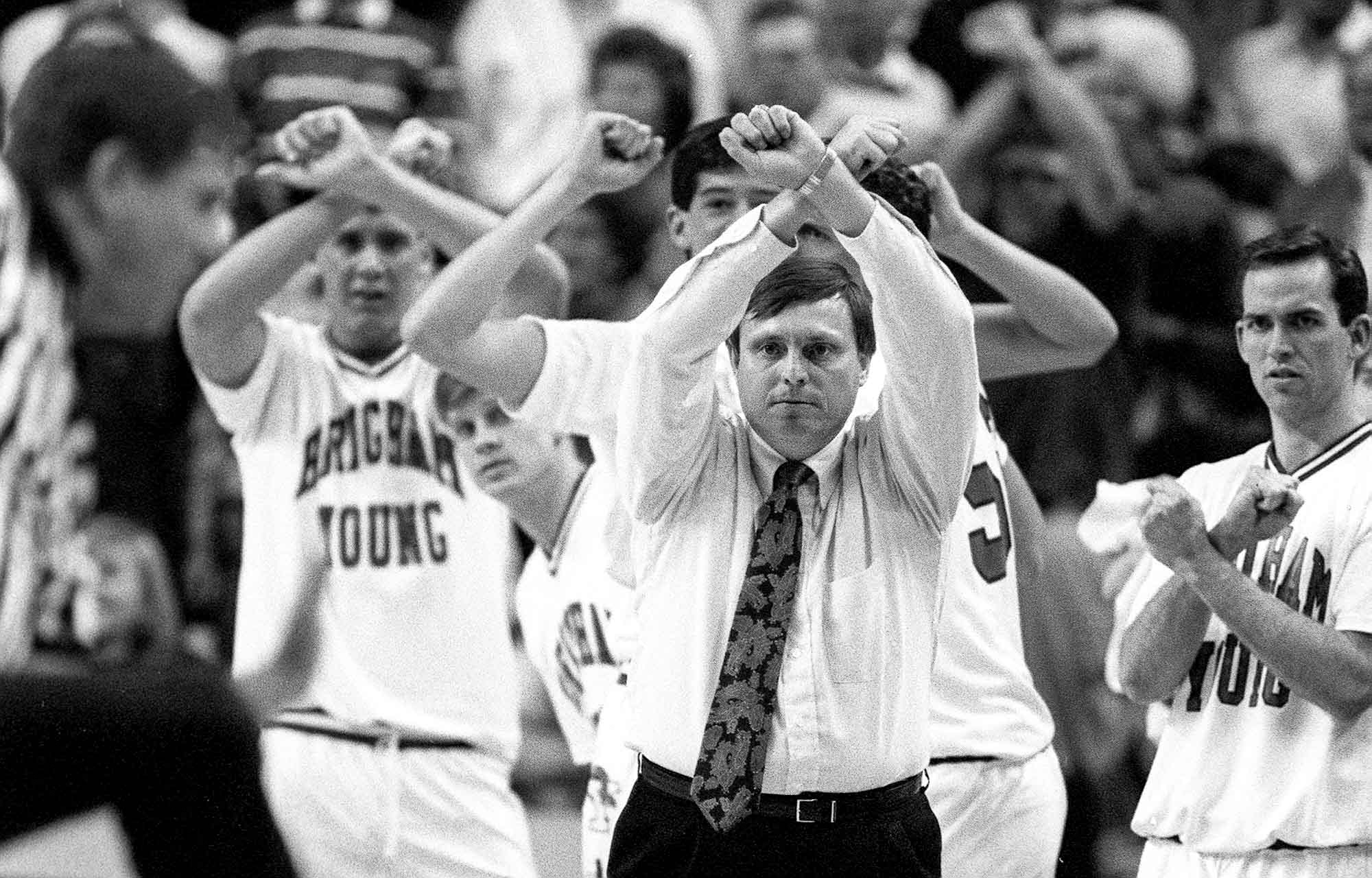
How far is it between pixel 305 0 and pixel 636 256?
1.35 meters

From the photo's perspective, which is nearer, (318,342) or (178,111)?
(318,342)

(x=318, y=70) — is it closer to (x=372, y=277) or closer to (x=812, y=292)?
(x=372, y=277)

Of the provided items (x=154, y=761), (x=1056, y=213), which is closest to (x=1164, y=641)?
(x=154, y=761)

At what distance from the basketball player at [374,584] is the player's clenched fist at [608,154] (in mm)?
900

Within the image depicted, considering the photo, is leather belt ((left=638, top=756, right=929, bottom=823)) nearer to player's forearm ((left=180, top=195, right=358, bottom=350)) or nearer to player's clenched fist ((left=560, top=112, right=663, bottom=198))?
player's clenched fist ((left=560, top=112, right=663, bottom=198))

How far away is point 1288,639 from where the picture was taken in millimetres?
3877

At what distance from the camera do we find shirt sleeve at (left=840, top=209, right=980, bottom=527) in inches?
131

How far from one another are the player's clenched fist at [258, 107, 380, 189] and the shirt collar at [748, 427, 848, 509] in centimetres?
A: 153

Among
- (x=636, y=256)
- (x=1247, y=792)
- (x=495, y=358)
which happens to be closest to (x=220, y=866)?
(x=495, y=358)

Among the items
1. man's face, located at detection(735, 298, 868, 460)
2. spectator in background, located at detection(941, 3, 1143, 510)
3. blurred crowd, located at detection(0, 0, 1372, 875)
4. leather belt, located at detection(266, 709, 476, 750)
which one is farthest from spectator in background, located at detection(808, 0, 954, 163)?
man's face, located at detection(735, 298, 868, 460)

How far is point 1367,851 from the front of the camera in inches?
156

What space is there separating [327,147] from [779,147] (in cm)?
178

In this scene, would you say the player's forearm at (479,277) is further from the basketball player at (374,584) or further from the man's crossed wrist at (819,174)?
the man's crossed wrist at (819,174)

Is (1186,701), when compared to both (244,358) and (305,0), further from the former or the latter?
(305,0)
